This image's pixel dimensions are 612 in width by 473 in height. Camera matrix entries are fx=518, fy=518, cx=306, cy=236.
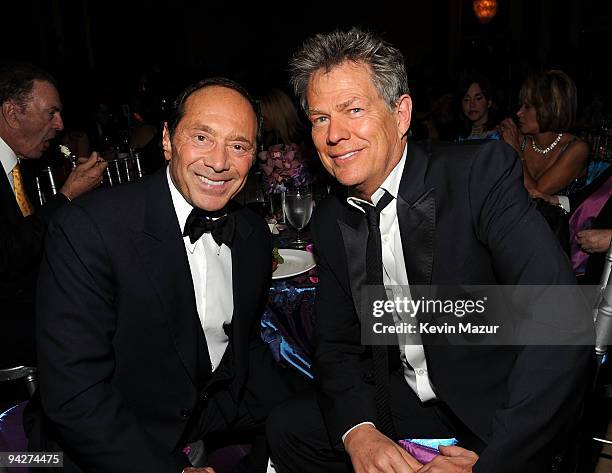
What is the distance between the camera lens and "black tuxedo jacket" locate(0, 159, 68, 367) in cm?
252

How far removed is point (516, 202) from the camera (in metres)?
1.53

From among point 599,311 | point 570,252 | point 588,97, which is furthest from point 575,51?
point 599,311

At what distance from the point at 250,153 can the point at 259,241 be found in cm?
35

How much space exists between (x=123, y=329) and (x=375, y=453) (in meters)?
0.90

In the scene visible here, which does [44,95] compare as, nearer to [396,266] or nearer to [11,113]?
[11,113]

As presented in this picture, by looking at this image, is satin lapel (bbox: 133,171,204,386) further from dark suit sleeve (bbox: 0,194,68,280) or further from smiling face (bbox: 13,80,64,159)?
smiling face (bbox: 13,80,64,159)

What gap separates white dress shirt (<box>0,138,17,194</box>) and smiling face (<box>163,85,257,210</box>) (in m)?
1.61

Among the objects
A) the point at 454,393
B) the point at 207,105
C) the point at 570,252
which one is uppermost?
the point at 207,105

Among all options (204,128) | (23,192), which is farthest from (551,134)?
(23,192)

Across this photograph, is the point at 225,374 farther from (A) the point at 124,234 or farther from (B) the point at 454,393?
(B) the point at 454,393

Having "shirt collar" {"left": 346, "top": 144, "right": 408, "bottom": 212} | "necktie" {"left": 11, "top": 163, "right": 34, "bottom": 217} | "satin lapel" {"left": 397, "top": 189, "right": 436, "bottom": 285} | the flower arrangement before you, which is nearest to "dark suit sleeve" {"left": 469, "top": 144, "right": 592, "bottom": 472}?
"satin lapel" {"left": 397, "top": 189, "right": 436, "bottom": 285}

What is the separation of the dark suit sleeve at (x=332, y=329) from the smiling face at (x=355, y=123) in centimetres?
27

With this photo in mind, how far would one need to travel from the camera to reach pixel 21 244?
2541mm

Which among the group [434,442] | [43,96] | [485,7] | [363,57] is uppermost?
[485,7]
